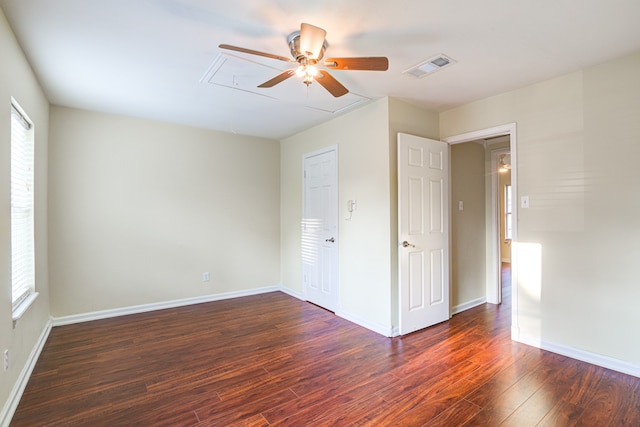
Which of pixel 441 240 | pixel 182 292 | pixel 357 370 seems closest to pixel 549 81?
pixel 441 240

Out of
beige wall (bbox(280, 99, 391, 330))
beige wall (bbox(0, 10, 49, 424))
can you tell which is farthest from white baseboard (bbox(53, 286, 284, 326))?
beige wall (bbox(280, 99, 391, 330))

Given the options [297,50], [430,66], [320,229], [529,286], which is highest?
[430,66]

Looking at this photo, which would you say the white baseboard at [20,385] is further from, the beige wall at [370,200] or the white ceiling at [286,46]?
the beige wall at [370,200]

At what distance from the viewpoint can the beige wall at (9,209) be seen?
1896mm

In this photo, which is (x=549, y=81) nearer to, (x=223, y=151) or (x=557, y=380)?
(x=557, y=380)

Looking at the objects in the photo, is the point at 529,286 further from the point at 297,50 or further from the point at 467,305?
the point at 297,50

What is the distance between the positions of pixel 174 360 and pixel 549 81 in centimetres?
417

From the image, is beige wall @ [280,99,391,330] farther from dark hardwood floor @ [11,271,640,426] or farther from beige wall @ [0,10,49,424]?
beige wall @ [0,10,49,424]

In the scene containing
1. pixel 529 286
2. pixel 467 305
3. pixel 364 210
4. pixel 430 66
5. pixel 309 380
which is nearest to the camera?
pixel 309 380

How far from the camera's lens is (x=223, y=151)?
4594mm

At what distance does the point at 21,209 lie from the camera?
255cm

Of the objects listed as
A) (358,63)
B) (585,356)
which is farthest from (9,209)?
(585,356)

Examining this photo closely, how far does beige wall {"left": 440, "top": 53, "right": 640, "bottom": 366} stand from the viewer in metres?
2.42

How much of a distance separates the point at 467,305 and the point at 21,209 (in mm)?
4850
